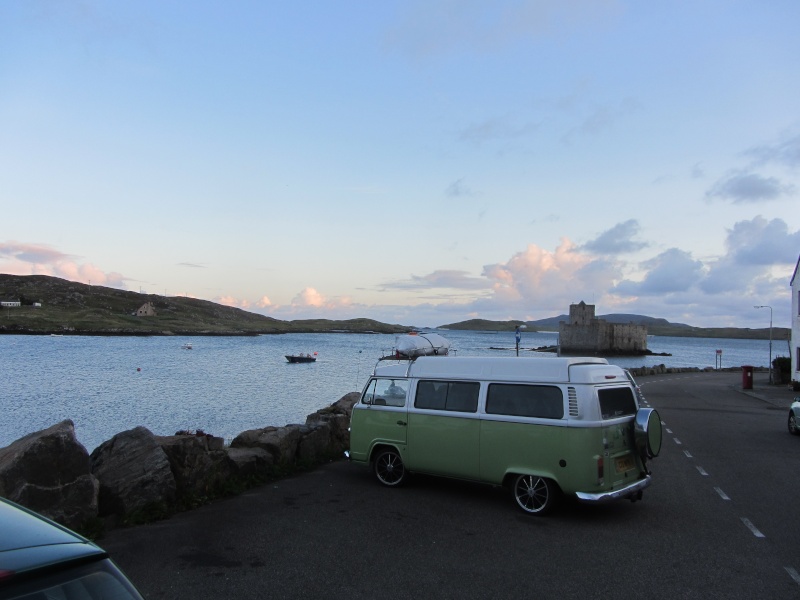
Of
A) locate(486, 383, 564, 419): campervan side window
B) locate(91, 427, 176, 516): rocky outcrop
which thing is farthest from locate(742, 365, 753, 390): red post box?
locate(91, 427, 176, 516): rocky outcrop

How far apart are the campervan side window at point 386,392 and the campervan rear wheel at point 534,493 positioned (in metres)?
2.63

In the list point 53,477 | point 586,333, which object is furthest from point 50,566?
point 586,333

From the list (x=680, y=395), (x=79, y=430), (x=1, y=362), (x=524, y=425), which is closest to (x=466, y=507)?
(x=524, y=425)

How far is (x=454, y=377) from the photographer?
10.9 meters

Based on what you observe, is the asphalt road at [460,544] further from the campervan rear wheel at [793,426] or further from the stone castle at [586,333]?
the stone castle at [586,333]

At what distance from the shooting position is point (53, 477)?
27.0 feet

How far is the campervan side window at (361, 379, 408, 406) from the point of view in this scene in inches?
459

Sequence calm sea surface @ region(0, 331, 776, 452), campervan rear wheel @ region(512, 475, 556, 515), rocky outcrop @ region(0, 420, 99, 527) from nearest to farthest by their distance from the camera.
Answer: rocky outcrop @ region(0, 420, 99, 527)
campervan rear wheel @ region(512, 475, 556, 515)
calm sea surface @ region(0, 331, 776, 452)

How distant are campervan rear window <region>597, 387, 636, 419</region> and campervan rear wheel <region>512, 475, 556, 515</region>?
1.41m

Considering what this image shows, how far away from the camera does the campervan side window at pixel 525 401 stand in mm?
9648

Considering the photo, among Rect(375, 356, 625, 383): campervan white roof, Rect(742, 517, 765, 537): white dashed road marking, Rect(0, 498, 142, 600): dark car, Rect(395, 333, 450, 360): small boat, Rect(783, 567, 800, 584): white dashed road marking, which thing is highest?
Rect(395, 333, 450, 360): small boat

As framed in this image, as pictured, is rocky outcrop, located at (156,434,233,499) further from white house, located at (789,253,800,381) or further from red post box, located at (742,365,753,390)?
white house, located at (789,253,800,381)

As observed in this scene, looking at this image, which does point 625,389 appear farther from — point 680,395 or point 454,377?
point 680,395

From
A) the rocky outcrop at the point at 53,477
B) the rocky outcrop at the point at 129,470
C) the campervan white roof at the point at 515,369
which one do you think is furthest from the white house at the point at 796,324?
the rocky outcrop at the point at 53,477
